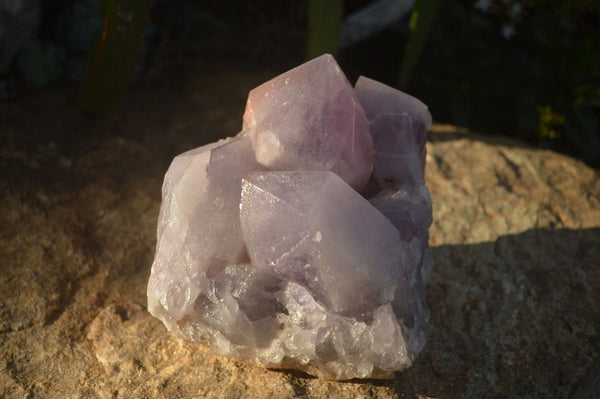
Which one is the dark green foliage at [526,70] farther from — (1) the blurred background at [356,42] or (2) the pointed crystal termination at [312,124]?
(2) the pointed crystal termination at [312,124]

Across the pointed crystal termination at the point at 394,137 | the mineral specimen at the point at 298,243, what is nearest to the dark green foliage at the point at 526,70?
the pointed crystal termination at the point at 394,137

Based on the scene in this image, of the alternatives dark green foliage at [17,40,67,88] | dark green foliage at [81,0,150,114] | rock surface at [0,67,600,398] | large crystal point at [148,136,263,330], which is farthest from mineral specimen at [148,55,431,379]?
dark green foliage at [17,40,67,88]

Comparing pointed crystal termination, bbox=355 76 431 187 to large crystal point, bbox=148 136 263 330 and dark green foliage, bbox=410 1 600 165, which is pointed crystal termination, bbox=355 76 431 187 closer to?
large crystal point, bbox=148 136 263 330

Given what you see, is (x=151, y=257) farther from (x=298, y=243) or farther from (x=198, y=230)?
(x=298, y=243)

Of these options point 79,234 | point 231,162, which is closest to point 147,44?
point 79,234

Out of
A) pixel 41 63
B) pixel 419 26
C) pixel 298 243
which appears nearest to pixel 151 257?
pixel 298 243

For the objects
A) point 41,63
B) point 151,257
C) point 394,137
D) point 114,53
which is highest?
point 394,137

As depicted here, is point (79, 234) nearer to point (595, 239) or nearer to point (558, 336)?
point (558, 336)
